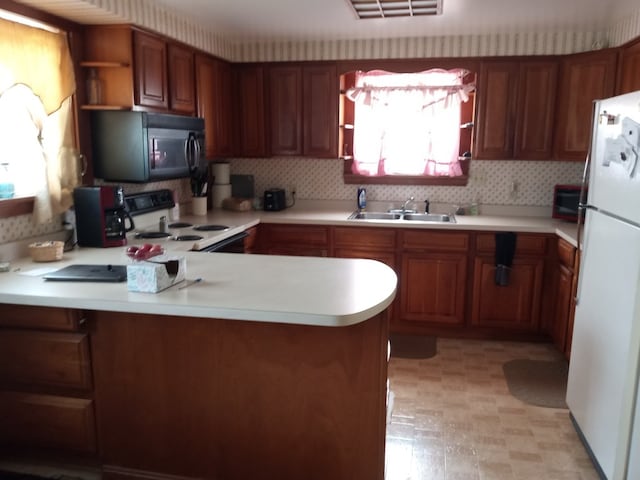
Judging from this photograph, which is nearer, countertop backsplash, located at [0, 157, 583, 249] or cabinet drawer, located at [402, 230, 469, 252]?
cabinet drawer, located at [402, 230, 469, 252]

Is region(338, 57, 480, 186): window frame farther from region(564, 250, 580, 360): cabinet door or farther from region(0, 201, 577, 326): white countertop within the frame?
region(0, 201, 577, 326): white countertop

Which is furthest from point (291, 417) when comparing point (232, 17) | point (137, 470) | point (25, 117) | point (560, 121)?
point (560, 121)

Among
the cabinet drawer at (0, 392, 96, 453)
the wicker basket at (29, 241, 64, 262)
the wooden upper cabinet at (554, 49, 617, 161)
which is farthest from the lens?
the wooden upper cabinet at (554, 49, 617, 161)

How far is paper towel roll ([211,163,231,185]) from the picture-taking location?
447 centimetres

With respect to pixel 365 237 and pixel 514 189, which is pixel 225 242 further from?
pixel 514 189

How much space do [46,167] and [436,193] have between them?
297 centimetres

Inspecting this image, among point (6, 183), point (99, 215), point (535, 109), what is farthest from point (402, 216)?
point (6, 183)

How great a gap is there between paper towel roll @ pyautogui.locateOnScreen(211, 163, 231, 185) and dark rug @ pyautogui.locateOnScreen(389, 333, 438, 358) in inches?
78.0

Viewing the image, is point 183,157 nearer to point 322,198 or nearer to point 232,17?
point 232,17

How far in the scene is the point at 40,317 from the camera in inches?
79.9

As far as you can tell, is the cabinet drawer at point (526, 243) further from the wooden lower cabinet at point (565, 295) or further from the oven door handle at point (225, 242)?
the oven door handle at point (225, 242)

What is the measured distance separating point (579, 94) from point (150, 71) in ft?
9.73

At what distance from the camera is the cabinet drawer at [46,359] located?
2029 millimetres

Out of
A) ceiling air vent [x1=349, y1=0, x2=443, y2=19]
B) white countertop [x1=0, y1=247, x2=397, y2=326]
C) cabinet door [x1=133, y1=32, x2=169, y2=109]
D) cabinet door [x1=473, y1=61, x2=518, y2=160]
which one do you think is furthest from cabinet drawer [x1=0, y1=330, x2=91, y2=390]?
cabinet door [x1=473, y1=61, x2=518, y2=160]
